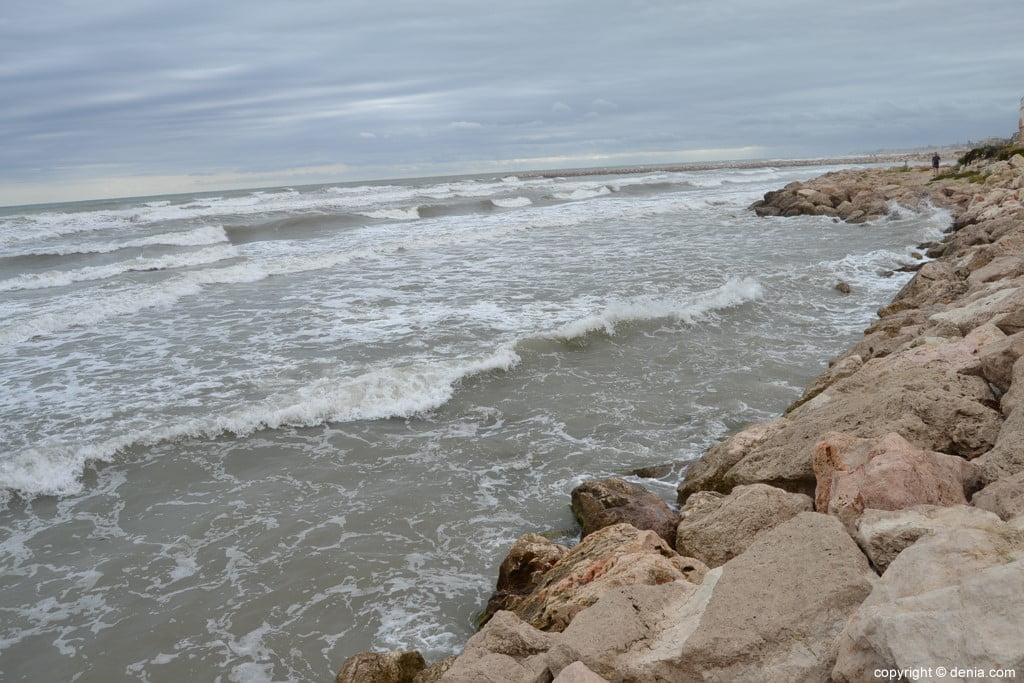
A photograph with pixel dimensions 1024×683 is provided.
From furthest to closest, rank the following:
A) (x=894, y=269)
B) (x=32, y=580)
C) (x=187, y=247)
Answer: (x=187, y=247) → (x=894, y=269) → (x=32, y=580)

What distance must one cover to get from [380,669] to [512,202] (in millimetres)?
48624

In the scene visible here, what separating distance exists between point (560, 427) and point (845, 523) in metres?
5.26

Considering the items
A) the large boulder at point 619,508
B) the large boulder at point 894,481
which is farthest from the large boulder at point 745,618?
the large boulder at point 619,508

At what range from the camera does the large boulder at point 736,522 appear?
195 inches

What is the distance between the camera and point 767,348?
477 inches

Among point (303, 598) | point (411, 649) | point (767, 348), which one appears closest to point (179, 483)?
point (303, 598)

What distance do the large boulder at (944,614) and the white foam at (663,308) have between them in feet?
32.2

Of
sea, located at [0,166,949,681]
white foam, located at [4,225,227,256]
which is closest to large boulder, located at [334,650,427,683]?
sea, located at [0,166,949,681]

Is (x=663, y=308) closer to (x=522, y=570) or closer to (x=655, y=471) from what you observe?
(x=655, y=471)

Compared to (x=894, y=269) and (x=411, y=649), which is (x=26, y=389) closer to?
(x=411, y=649)

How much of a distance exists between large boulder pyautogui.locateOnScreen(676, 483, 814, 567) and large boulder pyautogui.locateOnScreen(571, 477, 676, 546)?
Answer: 45 centimetres

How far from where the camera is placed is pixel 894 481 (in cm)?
424

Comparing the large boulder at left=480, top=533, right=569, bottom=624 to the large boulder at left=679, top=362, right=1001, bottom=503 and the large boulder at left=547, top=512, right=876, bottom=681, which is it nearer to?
the large boulder at left=547, top=512, right=876, bottom=681

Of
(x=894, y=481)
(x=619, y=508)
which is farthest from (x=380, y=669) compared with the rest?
(x=894, y=481)
